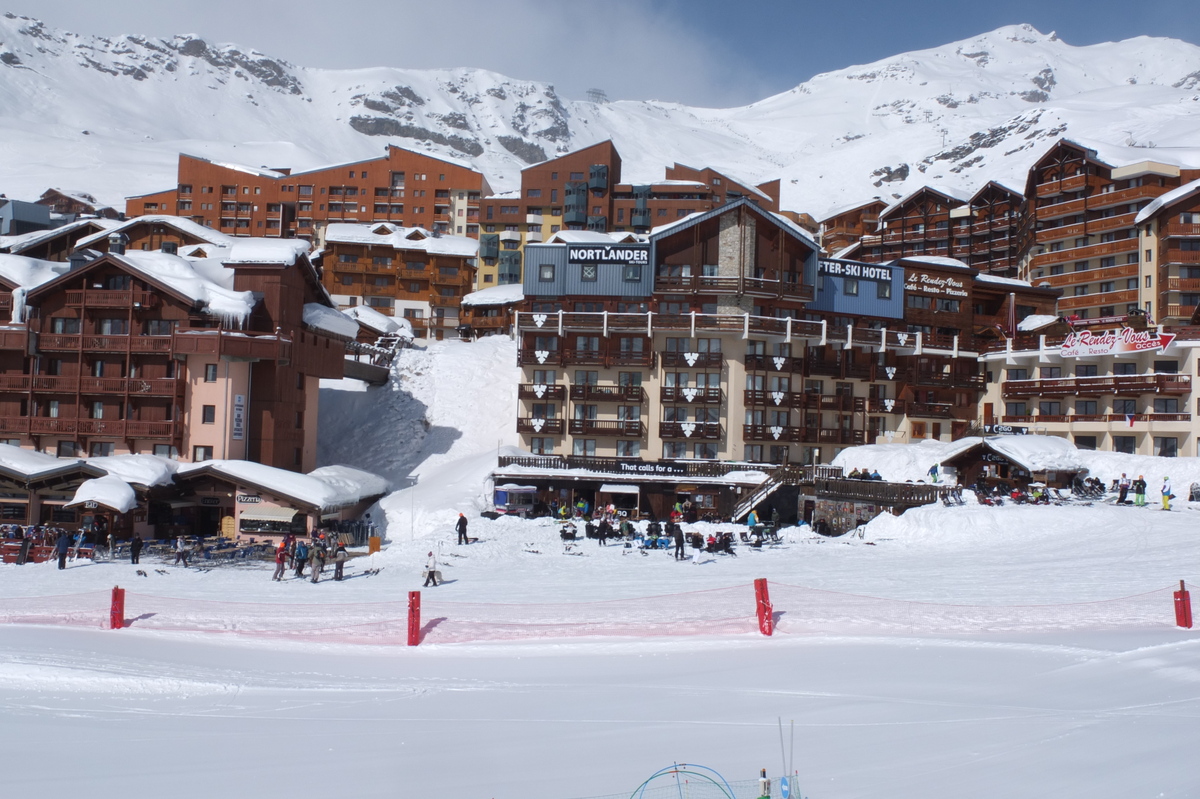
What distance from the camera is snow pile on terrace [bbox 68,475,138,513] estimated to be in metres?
37.1

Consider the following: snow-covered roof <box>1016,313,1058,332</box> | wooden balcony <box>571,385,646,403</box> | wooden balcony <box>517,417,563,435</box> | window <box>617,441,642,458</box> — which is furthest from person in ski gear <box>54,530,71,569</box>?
snow-covered roof <box>1016,313,1058,332</box>

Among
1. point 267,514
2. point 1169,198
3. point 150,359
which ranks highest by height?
point 1169,198

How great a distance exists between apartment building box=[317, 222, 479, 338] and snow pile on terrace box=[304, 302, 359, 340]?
35.1 metres

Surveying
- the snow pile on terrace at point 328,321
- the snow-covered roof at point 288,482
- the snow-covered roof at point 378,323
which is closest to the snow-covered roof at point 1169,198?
the snow-covered roof at point 378,323

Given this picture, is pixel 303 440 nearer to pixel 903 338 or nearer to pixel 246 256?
pixel 246 256

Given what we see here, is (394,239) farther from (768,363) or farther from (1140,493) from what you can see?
(1140,493)

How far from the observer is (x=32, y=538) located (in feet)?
117

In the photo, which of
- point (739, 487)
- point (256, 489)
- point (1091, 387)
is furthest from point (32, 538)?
point (1091, 387)

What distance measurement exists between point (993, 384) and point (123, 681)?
→ 55607 millimetres

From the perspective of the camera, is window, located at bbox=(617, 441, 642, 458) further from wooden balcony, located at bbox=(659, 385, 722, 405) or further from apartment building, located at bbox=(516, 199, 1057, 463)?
wooden balcony, located at bbox=(659, 385, 722, 405)

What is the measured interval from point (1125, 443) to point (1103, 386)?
3491mm

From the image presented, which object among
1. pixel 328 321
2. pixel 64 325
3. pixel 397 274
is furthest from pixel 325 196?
pixel 64 325

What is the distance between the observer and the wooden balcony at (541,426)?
174 ft

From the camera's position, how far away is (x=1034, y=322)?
65.2 meters
